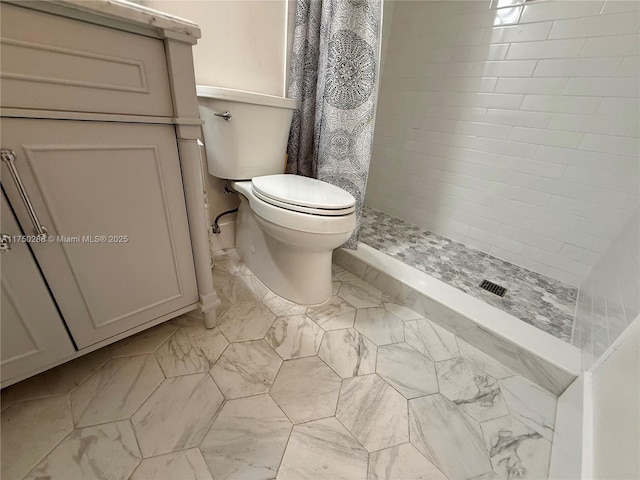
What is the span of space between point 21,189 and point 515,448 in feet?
3.99

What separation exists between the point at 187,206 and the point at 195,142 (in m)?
0.17

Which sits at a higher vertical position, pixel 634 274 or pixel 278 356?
pixel 634 274

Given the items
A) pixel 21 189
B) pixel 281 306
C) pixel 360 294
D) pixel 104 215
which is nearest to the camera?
pixel 21 189

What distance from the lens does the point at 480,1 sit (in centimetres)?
131

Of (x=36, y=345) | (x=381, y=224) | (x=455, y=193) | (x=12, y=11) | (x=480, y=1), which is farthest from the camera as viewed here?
(x=381, y=224)

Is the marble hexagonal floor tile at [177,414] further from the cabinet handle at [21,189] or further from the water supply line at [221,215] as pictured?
the water supply line at [221,215]

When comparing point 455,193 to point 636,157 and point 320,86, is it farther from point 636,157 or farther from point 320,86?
point 320,86

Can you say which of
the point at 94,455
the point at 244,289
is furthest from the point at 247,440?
the point at 244,289

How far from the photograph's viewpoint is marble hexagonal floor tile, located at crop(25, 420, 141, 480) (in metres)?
0.54

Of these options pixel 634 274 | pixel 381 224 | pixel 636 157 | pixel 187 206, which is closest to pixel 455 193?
pixel 381 224

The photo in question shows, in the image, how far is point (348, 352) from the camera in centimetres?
88

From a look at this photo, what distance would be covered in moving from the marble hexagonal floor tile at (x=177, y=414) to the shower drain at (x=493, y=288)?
3.71 feet

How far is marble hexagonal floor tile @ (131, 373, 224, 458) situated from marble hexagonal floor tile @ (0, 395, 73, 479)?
0.16 m

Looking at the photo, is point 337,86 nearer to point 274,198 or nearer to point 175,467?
point 274,198
